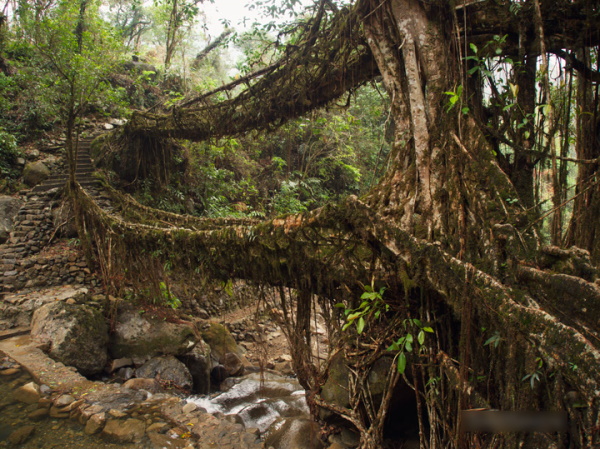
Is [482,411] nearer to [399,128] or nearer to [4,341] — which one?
[399,128]

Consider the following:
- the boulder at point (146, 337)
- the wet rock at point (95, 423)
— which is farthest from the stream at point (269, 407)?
the wet rock at point (95, 423)

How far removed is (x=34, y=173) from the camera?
9.56m

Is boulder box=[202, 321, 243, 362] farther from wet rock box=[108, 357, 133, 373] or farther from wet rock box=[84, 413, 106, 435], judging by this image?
wet rock box=[84, 413, 106, 435]

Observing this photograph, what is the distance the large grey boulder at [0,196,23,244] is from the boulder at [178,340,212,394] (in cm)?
530

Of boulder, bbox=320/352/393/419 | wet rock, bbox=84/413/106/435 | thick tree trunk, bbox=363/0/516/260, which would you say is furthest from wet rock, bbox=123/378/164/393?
thick tree trunk, bbox=363/0/516/260

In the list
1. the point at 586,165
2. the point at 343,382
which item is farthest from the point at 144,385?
the point at 586,165

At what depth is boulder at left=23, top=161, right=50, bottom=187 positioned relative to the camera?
949cm

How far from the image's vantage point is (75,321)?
209 inches

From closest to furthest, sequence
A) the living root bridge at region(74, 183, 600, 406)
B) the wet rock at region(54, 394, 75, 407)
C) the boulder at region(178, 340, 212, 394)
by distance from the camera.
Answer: the living root bridge at region(74, 183, 600, 406), the wet rock at region(54, 394, 75, 407), the boulder at region(178, 340, 212, 394)

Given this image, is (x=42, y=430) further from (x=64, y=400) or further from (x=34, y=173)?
(x=34, y=173)

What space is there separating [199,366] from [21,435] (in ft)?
8.60

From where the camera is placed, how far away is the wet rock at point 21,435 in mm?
3151

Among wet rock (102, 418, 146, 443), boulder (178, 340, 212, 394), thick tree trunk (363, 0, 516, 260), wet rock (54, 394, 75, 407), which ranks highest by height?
thick tree trunk (363, 0, 516, 260)

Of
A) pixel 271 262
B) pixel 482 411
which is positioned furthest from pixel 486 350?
pixel 271 262
